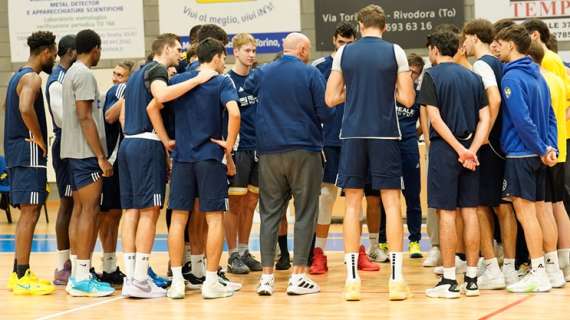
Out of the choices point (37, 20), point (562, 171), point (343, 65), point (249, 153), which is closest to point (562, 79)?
point (562, 171)

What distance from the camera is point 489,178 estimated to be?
7074 millimetres

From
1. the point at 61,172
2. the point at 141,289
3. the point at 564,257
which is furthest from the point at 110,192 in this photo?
the point at 564,257

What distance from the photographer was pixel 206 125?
23.0 feet

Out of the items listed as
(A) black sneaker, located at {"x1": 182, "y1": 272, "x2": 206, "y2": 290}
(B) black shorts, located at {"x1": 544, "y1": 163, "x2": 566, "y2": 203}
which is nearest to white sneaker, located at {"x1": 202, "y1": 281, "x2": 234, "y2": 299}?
(A) black sneaker, located at {"x1": 182, "y1": 272, "x2": 206, "y2": 290}

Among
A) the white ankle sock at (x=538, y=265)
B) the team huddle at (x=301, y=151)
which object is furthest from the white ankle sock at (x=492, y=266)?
the white ankle sock at (x=538, y=265)

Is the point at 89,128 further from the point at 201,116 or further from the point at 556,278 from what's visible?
the point at 556,278

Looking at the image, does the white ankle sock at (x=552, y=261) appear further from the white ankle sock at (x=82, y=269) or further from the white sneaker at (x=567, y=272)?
the white ankle sock at (x=82, y=269)

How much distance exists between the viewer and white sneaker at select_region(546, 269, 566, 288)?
709 centimetres

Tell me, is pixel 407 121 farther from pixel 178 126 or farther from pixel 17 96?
pixel 17 96

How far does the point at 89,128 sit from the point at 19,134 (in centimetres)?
69

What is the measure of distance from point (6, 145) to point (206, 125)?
176cm

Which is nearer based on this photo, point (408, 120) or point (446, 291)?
point (446, 291)

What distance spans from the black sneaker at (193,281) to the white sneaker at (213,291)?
1.63 feet

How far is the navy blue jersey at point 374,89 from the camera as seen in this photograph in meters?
6.76
